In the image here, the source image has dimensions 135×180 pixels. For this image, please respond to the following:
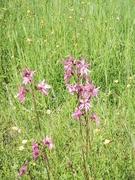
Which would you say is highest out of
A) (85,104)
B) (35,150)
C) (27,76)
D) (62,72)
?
(27,76)

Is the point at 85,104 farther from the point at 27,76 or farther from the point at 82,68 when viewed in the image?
the point at 27,76

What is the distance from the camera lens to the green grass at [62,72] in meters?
2.27

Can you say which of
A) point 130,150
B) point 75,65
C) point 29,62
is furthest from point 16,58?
point 75,65

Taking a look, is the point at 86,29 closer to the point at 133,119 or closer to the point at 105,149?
the point at 133,119

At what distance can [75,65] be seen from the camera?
5.80 feet

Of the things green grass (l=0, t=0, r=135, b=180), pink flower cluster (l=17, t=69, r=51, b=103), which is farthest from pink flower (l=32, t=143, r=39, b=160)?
pink flower cluster (l=17, t=69, r=51, b=103)

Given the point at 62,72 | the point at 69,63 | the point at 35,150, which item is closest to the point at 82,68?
the point at 69,63

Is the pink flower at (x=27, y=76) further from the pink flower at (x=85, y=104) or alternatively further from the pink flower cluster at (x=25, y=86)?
the pink flower at (x=85, y=104)

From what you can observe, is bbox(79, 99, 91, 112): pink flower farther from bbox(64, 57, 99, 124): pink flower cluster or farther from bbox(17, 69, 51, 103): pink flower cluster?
bbox(17, 69, 51, 103): pink flower cluster

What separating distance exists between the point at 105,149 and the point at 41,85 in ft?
2.44

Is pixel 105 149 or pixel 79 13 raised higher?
pixel 79 13

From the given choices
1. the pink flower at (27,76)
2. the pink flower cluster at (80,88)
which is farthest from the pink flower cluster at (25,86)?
the pink flower cluster at (80,88)

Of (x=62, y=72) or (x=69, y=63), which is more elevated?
(x=69, y=63)

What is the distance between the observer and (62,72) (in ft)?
11.0
